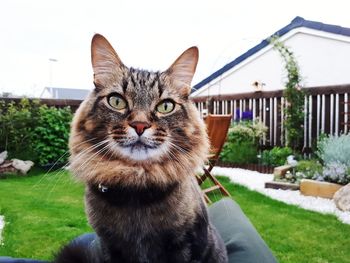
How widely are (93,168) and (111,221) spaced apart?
0.54 feet

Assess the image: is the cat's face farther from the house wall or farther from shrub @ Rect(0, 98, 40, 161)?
the house wall

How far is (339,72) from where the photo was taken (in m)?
7.11

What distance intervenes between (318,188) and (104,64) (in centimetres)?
360

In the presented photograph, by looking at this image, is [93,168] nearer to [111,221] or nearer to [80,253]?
[111,221]

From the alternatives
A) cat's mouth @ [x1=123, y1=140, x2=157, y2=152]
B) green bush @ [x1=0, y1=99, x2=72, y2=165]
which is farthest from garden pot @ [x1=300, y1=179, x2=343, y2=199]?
green bush @ [x1=0, y1=99, x2=72, y2=165]

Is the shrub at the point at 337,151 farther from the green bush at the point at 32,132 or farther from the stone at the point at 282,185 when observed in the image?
the green bush at the point at 32,132

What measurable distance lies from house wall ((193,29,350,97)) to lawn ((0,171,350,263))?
A: 3.72 metres

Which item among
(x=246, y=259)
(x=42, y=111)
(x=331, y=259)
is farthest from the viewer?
(x=42, y=111)

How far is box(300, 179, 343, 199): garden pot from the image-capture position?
3.95m

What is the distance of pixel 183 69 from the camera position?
1158 mm

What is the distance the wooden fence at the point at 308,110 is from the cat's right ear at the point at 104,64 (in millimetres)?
4607

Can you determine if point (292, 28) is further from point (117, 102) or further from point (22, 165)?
point (117, 102)

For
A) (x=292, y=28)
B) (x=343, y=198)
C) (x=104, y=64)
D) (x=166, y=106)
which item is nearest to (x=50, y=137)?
(x=343, y=198)

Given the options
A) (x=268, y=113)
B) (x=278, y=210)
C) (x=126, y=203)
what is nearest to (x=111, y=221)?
(x=126, y=203)
